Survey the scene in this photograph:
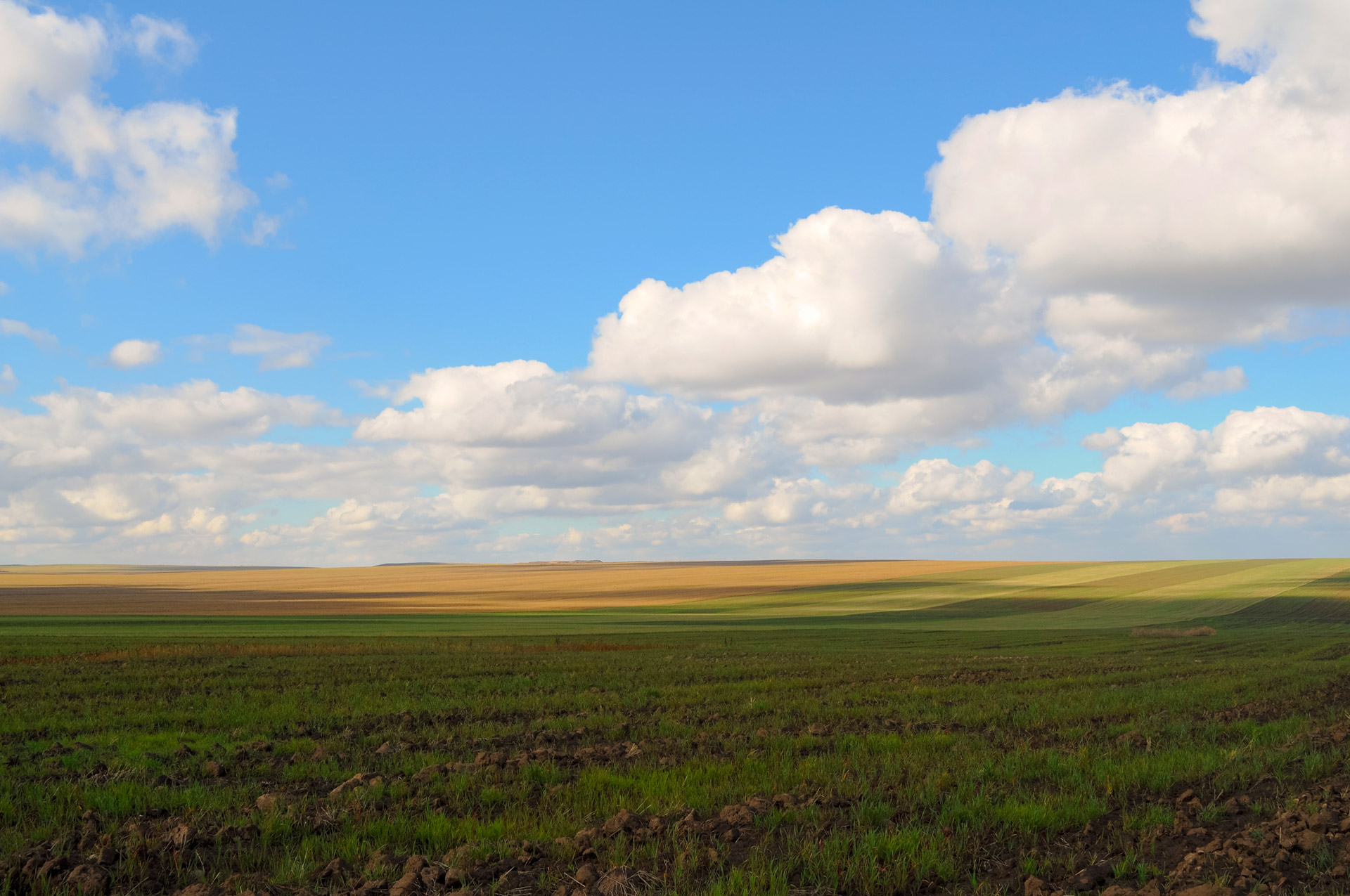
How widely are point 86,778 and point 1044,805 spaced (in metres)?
12.2

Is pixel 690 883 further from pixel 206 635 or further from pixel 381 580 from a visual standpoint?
pixel 381 580

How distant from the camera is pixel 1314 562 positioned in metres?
127

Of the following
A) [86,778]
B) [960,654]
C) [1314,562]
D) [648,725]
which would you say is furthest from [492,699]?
[1314,562]

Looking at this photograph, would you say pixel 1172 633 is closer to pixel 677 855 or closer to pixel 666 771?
pixel 666 771

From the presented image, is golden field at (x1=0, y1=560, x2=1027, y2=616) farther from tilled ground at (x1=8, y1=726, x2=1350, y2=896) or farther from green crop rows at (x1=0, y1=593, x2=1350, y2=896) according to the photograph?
tilled ground at (x1=8, y1=726, x2=1350, y2=896)

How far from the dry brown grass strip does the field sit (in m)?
11.0

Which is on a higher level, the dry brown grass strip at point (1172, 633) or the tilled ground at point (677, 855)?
the tilled ground at point (677, 855)

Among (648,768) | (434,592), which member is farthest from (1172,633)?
(434,592)

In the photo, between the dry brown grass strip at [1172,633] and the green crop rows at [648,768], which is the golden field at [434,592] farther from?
the green crop rows at [648,768]

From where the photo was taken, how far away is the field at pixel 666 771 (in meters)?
7.53

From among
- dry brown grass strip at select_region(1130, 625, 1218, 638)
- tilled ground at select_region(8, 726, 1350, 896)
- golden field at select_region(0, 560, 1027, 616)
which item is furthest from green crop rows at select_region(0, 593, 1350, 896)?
golden field at select_region(0, 560, 1027, 616)

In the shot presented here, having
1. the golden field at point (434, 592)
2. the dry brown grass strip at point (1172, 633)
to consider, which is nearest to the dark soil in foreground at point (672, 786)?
the dry brown grass strip at point (1172, 633)

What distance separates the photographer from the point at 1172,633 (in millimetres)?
47500

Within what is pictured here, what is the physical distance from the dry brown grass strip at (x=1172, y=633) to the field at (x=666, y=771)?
1096 cm
